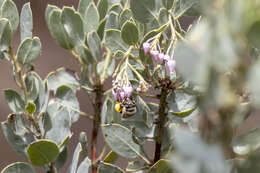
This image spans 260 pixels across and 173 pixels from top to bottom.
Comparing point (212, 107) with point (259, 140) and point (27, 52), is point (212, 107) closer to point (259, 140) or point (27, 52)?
point (259, 140)

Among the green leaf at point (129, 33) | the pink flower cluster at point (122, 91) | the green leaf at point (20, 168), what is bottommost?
the green leaf at point (20, 168)

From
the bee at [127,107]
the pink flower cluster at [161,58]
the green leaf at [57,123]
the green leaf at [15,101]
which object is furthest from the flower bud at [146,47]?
the green leaf at [15,101]

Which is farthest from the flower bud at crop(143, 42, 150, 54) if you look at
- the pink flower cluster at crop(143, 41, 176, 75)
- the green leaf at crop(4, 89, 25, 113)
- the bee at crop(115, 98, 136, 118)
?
the green leaf at crop(4, 89, 25, 113)

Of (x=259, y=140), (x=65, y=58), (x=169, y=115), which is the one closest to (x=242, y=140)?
(x=259, y=140)

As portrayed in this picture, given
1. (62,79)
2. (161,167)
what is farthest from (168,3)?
(62,79)

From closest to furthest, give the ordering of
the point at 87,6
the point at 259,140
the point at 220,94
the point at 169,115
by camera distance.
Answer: the point at 220,94 < the point at 259,140 < the point at 169,115 < the point at 87,6

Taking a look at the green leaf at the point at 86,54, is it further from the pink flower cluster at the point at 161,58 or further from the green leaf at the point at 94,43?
the pink flower cluster at the point at 161,58

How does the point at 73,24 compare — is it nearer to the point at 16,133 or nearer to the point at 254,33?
the point at 16,133
